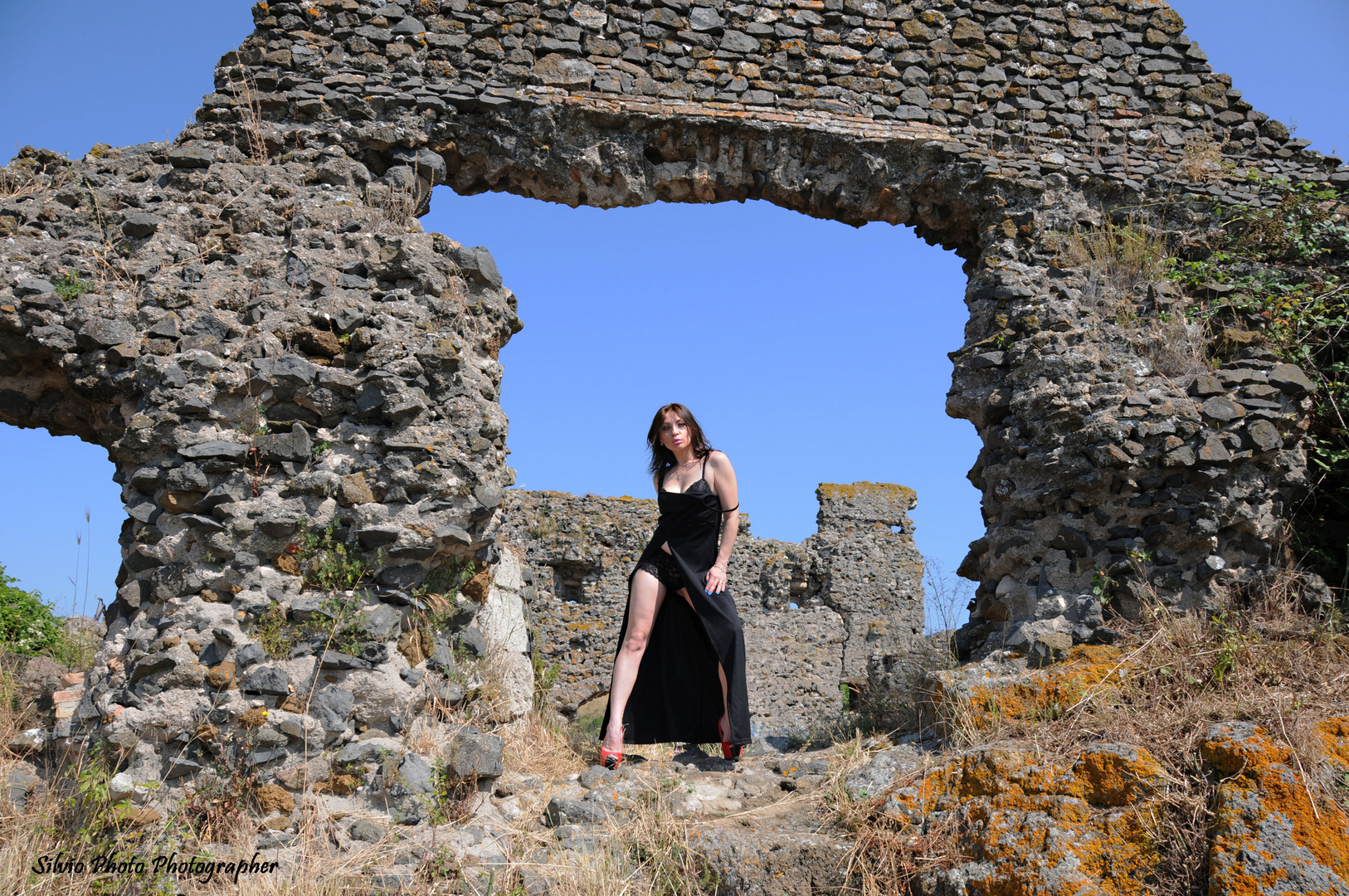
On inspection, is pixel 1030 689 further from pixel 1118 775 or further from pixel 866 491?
pixel 866 491

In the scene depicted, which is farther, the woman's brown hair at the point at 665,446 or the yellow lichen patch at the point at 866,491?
the yellow lichen patch at the point at 866,491

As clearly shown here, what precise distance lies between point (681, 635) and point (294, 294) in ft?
9.10

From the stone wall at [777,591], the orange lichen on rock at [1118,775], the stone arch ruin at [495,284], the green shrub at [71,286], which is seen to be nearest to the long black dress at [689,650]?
the stone arch ruin at [495,284]

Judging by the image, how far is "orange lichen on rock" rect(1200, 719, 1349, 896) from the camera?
2.57 metres

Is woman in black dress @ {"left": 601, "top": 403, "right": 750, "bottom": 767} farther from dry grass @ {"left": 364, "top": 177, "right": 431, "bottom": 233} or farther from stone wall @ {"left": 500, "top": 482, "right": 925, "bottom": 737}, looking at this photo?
stone wall @ {"left": 500, "top": 482, "right": 925, "bottom": 737}

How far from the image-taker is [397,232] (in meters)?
4.97

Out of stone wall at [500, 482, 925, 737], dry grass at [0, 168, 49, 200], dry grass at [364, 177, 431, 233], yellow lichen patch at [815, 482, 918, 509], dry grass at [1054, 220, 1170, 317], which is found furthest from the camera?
yellow lichen patch at [815, 482, 918, 509]

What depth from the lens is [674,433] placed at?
179 inches

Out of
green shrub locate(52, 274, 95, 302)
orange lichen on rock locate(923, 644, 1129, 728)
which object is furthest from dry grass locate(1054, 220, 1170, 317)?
green shrub locate(52, 274, 95, 302)

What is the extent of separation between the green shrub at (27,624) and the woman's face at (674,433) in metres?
5.06

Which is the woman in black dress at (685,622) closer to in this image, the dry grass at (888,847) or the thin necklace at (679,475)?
the thin necklace at (679,475)

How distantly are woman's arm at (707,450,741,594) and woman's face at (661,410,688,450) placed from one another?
0.58 feet

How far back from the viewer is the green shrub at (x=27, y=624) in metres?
6.49

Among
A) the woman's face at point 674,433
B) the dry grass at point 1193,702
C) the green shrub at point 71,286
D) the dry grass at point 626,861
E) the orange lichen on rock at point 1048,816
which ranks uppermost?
the green shrub at point 71,286
